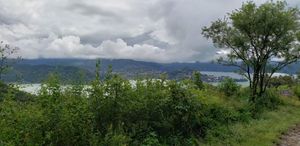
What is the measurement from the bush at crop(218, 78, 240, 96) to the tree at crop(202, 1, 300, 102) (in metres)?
0.90

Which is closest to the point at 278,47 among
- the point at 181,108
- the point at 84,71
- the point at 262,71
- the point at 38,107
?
the point at 262,71

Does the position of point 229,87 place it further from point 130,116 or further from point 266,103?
point 130,116

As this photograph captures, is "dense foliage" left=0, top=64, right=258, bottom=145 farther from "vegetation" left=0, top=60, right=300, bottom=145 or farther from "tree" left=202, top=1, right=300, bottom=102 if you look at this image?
"tree" left=202, top=1, right=300, bottom=102

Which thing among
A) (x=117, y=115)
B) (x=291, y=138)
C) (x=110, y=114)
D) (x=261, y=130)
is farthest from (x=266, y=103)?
(x=110, y=114)

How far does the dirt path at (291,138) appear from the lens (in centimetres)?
1544

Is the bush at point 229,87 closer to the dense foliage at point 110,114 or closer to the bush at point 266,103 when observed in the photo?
the bush at point 266,103

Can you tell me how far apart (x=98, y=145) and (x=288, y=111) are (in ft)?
56.3

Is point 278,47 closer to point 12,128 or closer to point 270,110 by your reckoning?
point 270,110

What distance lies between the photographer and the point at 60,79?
1026 cm

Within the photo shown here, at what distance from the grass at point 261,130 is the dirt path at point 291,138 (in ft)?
0.65

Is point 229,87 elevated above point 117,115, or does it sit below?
below

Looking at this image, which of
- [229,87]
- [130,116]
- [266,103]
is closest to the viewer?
[130,116]

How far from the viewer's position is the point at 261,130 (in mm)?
17047

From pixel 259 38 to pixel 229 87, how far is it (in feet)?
12.3
